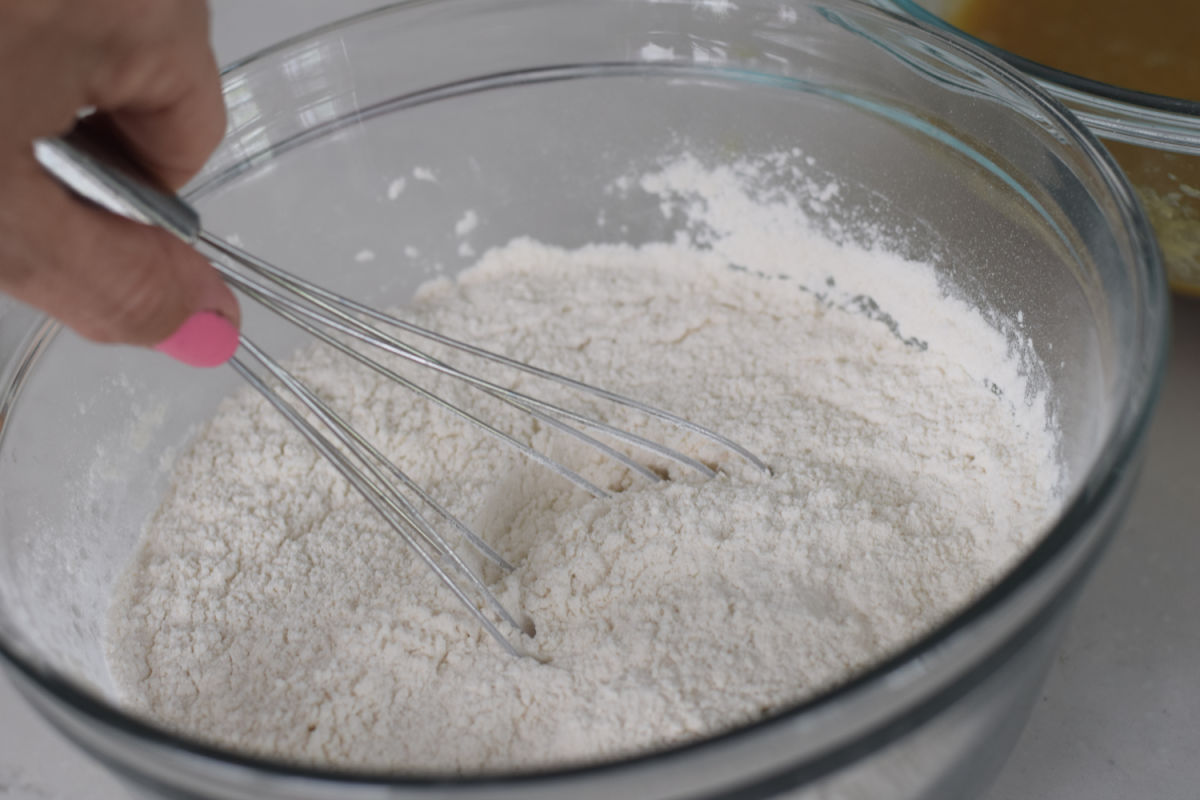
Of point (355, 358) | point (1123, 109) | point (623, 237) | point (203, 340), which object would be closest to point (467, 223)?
point (623, 237)

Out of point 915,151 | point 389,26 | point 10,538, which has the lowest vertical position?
point 10,538

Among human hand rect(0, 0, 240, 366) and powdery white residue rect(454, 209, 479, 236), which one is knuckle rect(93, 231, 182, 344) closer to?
human hand rect(0, 0, 240, 366)

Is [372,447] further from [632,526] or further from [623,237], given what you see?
[623,237]

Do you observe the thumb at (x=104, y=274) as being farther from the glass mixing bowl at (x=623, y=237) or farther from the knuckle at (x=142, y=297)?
the glass mixing bowl at (x=623, y=237)

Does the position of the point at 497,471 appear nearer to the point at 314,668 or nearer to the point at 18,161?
the point at 314,668

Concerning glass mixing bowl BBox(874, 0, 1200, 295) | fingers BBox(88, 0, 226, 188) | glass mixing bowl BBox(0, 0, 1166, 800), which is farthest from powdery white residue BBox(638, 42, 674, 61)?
fingers BBox(88, 0, 226, 188)

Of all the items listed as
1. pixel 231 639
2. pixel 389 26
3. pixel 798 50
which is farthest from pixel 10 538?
pixel 798 50

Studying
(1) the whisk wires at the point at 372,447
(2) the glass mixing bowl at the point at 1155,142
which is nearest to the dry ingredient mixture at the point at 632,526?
(1) the whisk wires at the point at 372,447
